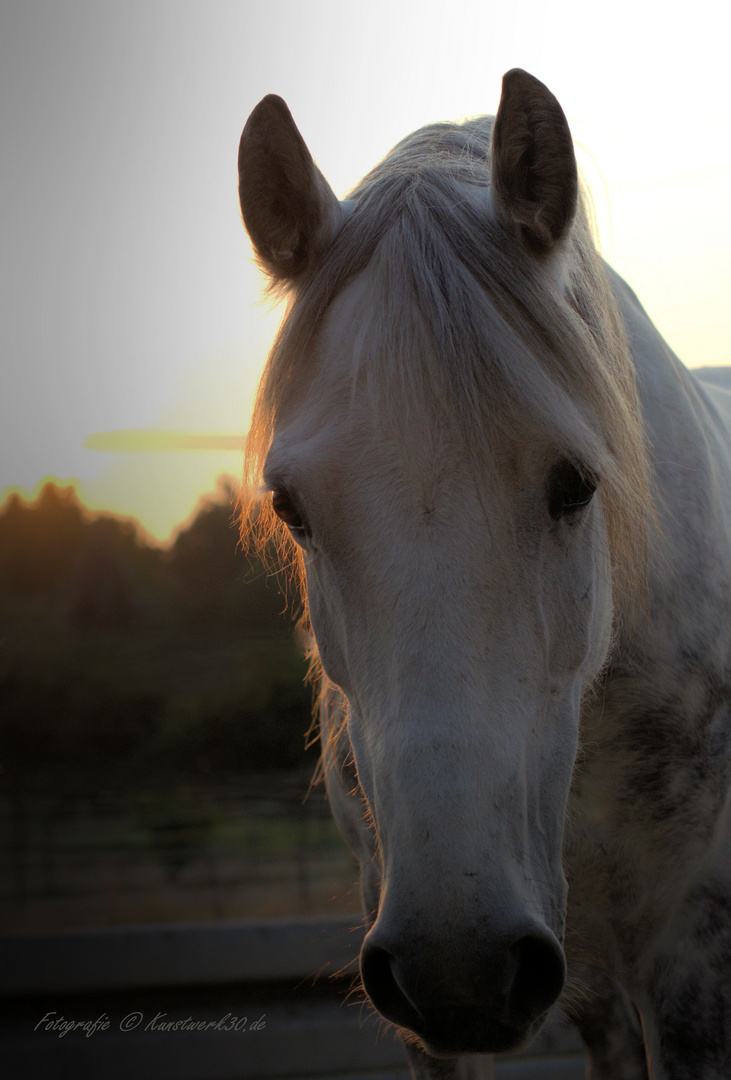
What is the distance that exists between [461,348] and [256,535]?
2.93ft

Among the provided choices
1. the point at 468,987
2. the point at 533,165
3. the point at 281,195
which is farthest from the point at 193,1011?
the point at 533,165

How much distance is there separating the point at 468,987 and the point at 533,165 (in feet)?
3.80

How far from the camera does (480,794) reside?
854 mm

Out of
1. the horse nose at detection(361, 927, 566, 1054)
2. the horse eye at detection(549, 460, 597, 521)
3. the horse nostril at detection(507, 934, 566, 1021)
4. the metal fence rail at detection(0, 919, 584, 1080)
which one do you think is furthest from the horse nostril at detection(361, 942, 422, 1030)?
the metal fence rail at detection(0, 919, 584, 1080)

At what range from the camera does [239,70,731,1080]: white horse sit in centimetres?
87

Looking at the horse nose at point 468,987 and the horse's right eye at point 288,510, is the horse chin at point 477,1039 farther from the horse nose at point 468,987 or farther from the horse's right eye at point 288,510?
the horse's right eye at point 288,510

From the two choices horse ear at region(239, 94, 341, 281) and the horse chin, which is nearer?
the horse chin

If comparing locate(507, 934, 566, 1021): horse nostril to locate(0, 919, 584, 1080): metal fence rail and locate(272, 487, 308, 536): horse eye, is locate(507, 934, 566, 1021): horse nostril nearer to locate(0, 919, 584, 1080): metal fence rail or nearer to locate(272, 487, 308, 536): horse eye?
locate(272, 487, 308, 536): horse eye

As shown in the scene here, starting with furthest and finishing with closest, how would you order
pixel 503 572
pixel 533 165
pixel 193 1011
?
pixel 193 1011, pixel 533 165, pixel 503 572

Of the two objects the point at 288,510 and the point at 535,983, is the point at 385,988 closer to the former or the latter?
the point at 535,983

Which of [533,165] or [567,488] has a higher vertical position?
[533,165]

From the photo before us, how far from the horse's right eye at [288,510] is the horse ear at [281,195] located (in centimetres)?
45

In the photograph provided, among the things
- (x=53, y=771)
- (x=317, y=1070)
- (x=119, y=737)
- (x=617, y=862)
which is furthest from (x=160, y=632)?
(x=617, y=862)

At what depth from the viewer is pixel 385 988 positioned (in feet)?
2.97
